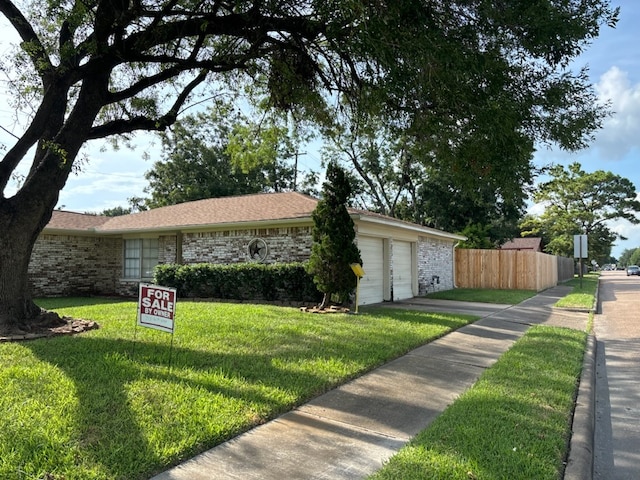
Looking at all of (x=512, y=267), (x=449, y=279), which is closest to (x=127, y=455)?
(x=449, y=279)

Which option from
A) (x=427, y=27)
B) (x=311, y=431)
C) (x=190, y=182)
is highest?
(x=190, y=182)

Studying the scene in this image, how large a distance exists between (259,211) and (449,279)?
37.7ft

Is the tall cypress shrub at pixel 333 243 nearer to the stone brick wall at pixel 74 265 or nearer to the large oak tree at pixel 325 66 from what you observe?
the large oak tree at pixel 325 66

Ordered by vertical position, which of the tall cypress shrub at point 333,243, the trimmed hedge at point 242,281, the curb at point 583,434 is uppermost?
the tall cypress shrub at point 333,243

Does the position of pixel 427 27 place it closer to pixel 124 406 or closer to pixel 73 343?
pixel 124 406

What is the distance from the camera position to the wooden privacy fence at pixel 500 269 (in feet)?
77.5

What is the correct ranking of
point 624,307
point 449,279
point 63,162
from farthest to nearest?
point 449,279
point 624,307
point 63,162

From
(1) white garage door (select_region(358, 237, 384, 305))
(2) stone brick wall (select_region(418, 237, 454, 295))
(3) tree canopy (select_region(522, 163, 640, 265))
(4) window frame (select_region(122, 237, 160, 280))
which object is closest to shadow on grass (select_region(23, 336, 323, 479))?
(1) white garage door (select_region(358, 237, 384, 305))

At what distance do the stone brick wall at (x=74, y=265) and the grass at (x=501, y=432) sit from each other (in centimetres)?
1680

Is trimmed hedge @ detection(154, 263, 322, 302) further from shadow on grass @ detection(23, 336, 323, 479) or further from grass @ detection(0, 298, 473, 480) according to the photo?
shadow on grass @ detection(23, 336, 323, 479)

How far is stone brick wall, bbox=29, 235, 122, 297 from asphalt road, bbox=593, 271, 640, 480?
17450 mm

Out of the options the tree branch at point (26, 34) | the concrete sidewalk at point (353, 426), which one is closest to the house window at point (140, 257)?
the tree branch at point (26, 34)

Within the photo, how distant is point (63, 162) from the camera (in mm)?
7855

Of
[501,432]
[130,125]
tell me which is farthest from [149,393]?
[130,125]
